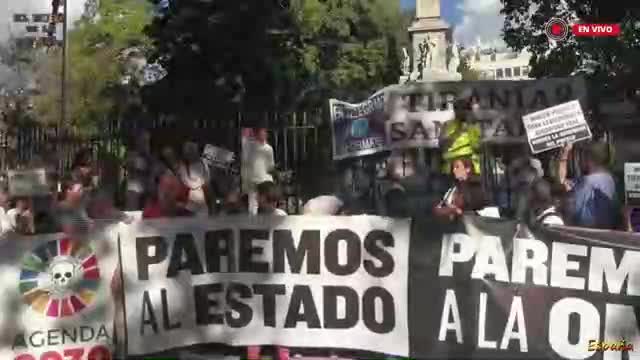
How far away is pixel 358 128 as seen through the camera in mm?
10844

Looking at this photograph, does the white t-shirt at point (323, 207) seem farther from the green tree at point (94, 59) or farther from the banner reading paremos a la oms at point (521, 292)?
the green tree at point (94, 59)

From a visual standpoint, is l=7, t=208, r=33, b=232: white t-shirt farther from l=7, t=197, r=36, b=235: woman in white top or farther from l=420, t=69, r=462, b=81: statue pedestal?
l=420, t=69, r=462, b=81: statue pedestal

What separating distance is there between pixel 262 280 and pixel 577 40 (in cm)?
1293

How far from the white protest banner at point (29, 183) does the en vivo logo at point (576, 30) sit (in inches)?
477

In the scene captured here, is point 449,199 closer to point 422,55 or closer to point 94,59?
point 422,55

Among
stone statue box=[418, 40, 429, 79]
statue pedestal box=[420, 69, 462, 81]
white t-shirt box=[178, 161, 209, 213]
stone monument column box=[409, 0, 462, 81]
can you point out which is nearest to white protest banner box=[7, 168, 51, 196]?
white t-shirt box=[178, 161, 209, 213]

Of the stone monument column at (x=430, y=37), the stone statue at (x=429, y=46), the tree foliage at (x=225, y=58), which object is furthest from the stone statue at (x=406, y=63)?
the tree foliage at (x=225, y=58)

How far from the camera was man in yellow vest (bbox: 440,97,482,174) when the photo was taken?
8609 millimetres

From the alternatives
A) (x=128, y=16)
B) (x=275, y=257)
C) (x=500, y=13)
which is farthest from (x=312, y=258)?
(x=128, y=16)

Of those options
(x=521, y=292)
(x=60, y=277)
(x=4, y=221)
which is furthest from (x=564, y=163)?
(x=4, y=221)

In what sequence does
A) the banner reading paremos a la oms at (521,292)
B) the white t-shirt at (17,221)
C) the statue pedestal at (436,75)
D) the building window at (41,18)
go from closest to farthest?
1. the banner reading paremos a la oms at (521,292)
2. the white t-shirt at (17,221)
3. the statue pedestal at (436,75)
4. the building window at (41,18)

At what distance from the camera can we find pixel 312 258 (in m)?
6.49

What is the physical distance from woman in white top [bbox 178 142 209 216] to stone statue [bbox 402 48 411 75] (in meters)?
31.9

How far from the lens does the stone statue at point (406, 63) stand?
1598 inches
